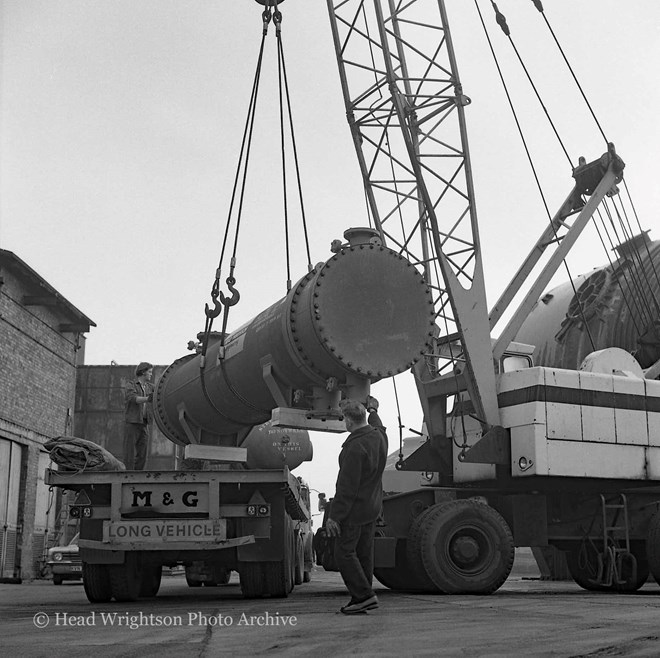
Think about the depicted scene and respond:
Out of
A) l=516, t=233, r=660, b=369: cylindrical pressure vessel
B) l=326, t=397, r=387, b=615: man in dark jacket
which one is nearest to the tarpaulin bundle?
l=326, t=397, r=387, b=615: man in dark jacket

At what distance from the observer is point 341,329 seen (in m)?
9.99

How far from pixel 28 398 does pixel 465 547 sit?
1656cm

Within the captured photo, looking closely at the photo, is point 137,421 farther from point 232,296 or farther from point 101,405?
point 101,405

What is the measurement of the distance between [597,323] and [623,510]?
5772mm

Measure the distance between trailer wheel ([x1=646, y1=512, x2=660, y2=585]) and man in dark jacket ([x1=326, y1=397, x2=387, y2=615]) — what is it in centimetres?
517

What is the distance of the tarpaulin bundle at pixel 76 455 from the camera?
398 inches

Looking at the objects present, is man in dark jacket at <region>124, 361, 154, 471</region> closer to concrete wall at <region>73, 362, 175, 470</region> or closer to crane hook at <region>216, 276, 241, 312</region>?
crane hook at <region>216, 276, 241, 312</region>

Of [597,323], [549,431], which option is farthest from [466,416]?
[597,323]

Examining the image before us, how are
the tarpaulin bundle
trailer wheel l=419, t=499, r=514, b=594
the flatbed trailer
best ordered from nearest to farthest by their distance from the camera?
the flatbed trailer
the tarpaulin bundle
trailer wheel l=419, t=499, r=514, b=594

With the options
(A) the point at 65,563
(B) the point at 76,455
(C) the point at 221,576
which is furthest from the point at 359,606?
(A) the point at 65,563

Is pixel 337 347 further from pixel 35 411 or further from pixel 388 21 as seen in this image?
pixel 35 411

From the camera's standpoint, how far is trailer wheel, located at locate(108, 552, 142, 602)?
10.2 metres

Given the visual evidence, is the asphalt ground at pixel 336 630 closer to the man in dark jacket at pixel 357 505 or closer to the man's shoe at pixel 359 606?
the man's shoe at pixel 359 606

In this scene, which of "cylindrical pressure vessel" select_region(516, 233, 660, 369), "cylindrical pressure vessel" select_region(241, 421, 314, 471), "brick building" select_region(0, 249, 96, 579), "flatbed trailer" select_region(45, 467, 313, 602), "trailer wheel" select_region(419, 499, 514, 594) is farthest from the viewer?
"brick building" select_region(0, 249, 96, 579)
